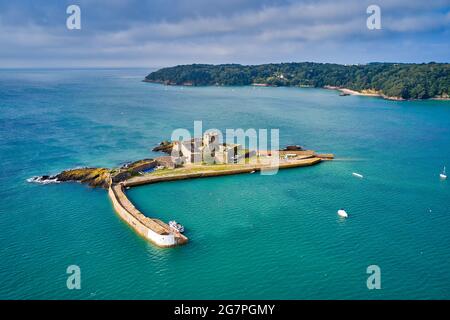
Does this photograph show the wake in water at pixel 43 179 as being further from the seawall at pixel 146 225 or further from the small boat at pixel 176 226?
the small boat at pixel 176 226

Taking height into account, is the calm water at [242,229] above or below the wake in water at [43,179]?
below

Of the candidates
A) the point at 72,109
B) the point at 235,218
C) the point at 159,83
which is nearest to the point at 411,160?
the point at 235,218

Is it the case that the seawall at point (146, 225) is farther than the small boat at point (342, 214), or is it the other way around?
the small boat at point (342, 214)

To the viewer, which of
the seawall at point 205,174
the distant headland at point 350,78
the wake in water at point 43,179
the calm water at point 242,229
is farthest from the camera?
the distant headland at point 350,78

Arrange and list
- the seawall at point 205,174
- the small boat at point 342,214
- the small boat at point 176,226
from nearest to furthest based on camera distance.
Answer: the small boat at point 176,226, the small boat at point 342,214, the seawall at point 205,174

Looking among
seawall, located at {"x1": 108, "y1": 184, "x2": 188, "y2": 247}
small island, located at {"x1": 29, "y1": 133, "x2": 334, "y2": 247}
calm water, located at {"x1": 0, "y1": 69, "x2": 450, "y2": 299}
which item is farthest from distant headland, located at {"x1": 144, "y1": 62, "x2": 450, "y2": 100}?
seawall, located at {"x1": 108, "y1": 184, "x2": 188, "y2": 247}

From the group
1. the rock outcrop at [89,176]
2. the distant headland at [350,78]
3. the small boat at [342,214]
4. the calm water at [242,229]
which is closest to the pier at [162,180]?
the calm water at [242,229]

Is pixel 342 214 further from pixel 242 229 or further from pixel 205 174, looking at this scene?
pixel 205 174

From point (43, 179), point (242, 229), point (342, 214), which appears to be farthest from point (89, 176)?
point (342, 214)
